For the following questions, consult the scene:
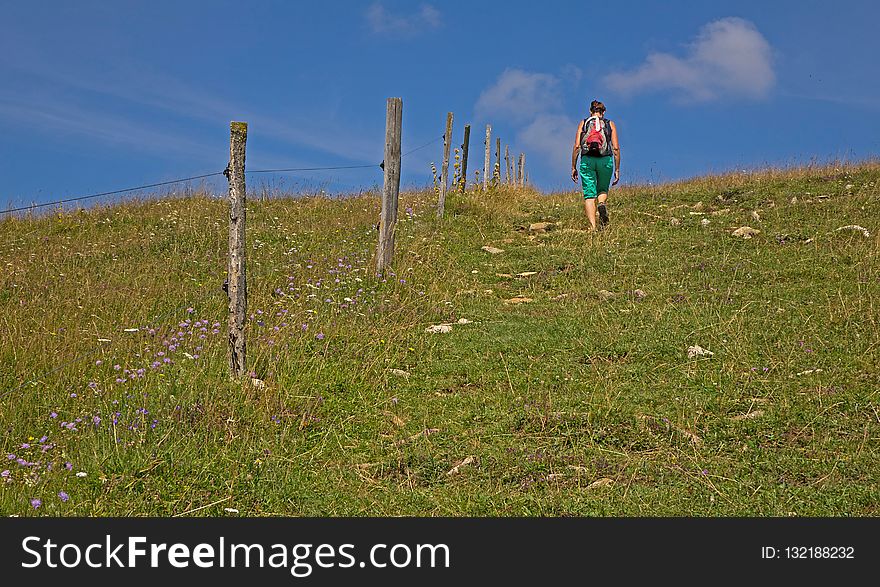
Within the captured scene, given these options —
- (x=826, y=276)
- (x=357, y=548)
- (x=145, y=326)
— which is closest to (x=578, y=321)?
(x=826, y=276)

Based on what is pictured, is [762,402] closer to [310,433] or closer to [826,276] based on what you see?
[310,433]

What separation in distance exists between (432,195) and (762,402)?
13075 millimetres

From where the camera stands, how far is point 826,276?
1059cm

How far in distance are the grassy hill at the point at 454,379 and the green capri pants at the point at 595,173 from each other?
1.30 m

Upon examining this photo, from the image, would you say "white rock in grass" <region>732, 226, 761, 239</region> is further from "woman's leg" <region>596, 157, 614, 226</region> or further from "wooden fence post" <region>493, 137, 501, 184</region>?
"wooden fence post" <region>493, 137, 501, 184</region>

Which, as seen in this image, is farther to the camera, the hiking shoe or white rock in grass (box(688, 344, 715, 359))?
the hiking shoe

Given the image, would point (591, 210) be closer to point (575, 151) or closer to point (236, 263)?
point (575, 151)

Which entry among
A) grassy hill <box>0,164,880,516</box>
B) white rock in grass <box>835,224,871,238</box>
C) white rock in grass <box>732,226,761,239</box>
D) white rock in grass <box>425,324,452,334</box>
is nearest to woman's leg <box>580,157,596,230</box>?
grassy hill <box>0,164,880,516</box>

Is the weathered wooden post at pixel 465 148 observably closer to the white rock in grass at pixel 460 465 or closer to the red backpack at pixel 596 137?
the red backpack at pixel 596 137

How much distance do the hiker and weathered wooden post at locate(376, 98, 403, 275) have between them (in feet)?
13.1

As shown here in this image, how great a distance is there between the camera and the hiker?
14.3m

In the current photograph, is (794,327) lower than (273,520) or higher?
higher

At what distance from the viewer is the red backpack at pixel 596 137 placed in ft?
46.6

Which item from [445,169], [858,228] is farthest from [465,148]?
[858,228]
